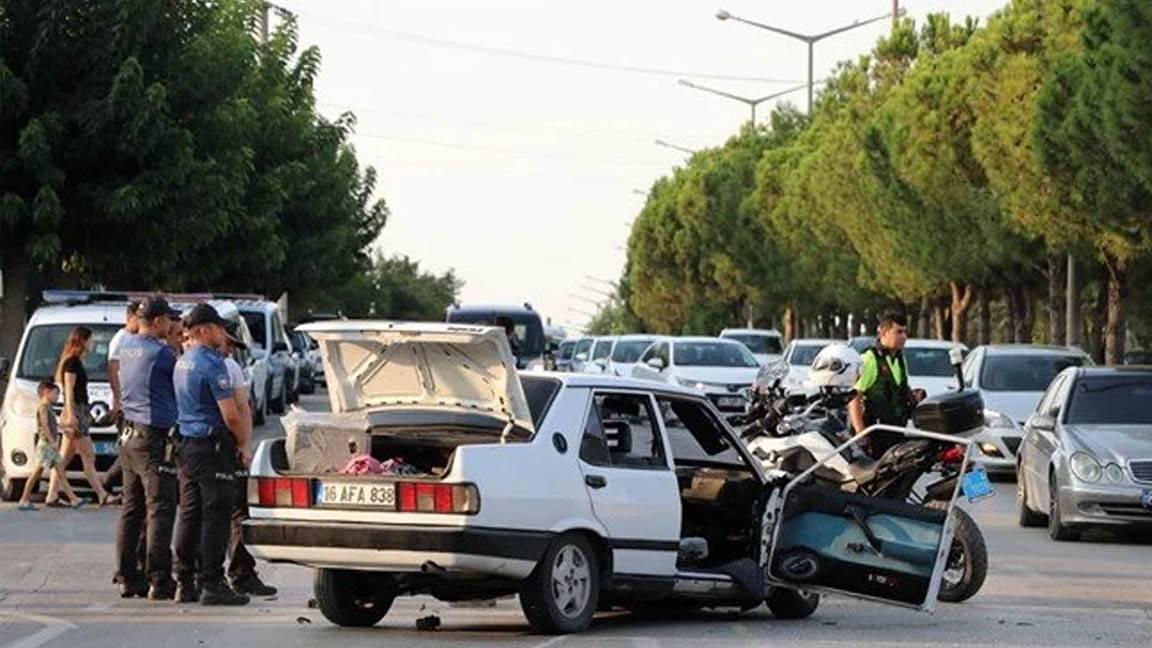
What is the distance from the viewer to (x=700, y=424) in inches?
606

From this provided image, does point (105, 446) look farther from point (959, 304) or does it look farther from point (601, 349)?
point (959, 304)

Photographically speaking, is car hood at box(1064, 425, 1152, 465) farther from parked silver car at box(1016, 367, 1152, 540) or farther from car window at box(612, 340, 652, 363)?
car window at box(612, 340, 652, 363)

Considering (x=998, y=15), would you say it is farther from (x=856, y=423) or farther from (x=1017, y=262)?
(x=856, y=423)

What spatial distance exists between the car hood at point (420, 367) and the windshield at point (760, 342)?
4054 centimetres

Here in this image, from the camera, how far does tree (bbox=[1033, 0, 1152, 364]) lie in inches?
1403

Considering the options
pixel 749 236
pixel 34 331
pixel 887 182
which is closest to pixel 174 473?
pixel 34 331

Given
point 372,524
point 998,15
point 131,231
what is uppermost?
point 998,15

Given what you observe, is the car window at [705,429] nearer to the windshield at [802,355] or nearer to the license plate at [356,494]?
the license plate at [356,494]

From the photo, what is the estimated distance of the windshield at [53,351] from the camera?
1025 inches

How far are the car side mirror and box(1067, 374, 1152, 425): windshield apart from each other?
162mm

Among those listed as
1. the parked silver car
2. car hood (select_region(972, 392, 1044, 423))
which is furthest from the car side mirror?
car hood (select_region(972, 392, 1044, 423))

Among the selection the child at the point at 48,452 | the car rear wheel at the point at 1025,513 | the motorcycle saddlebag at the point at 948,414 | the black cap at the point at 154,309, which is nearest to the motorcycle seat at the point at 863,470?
the motorcycle saddlebag at the point at 948,414

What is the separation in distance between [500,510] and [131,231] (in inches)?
1013

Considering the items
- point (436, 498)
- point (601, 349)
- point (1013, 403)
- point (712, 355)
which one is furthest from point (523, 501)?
point (601, 349)
